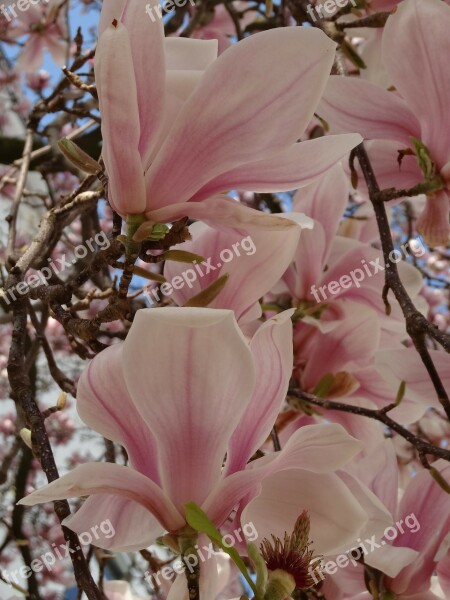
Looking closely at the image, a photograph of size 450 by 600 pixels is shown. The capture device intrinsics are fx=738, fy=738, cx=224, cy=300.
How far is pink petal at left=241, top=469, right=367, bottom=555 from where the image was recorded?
1.78 ft

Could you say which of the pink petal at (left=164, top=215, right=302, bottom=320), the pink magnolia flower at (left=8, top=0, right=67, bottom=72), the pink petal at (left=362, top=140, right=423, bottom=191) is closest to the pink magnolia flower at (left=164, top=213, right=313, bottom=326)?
the pink petal at (left=164, top=215, right=302, bottom=320)

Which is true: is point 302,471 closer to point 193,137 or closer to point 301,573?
point 301,573

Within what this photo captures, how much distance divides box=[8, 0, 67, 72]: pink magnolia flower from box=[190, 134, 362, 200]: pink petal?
1645 mm

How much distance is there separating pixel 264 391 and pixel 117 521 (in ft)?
0.53

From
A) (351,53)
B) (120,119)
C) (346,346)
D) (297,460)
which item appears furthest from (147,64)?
(346,346)

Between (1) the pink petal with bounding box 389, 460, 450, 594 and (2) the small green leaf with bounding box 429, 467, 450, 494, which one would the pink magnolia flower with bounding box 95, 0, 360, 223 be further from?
(1) the pink petal with bounding box 389, 460, 450, 594

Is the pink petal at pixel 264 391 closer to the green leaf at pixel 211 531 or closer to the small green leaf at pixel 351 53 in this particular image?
the green leaf at pixel 211 531

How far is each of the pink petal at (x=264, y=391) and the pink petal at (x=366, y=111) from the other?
0.39 m

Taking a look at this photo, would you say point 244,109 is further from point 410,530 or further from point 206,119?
point 410,530

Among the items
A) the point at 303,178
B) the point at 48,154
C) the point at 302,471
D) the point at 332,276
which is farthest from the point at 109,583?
the point at 48,154

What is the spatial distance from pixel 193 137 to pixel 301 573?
31 cm

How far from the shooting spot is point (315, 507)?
553mm

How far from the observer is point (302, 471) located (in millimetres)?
546

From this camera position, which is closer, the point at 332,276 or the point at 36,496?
the point at 36,496
